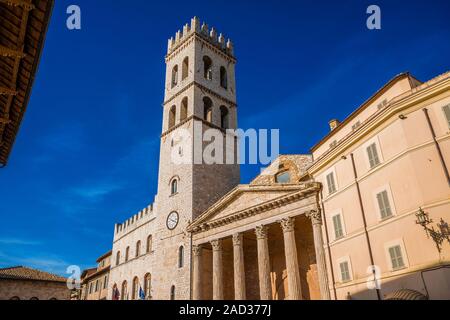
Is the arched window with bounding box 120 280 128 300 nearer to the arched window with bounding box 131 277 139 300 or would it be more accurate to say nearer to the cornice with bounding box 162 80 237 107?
the arched window with bounding box 131 277 139 300

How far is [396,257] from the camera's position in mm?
13969

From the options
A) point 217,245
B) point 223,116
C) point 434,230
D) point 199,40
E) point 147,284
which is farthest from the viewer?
point 199,40

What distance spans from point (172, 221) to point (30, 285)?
22.7m

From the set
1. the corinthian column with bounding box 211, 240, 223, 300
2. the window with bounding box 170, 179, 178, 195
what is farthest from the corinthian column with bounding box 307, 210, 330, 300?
the window with bounding box 170, 179, 178, 195

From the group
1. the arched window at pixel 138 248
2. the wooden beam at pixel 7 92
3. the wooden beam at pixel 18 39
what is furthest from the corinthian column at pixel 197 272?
the wooden beam at pixel 7 92

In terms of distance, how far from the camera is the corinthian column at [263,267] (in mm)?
20997

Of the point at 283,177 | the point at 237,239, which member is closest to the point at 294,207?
the point at 283,177

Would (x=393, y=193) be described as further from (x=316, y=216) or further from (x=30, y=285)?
(x=30, y=285)

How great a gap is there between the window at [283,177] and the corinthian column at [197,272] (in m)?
7.79

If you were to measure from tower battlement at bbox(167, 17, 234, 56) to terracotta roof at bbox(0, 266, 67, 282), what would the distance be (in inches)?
1174

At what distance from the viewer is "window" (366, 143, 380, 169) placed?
16.0m

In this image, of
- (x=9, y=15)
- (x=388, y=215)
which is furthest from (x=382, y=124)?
(x=9, y=15)

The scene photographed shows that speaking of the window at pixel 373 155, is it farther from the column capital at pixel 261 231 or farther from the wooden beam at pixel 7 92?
the wooden beam at pixel 7 92
